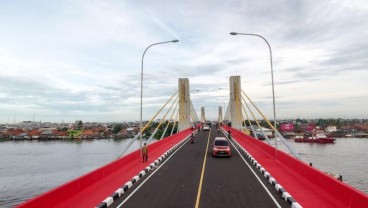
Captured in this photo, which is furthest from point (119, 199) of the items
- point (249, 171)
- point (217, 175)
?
point (249, 171)

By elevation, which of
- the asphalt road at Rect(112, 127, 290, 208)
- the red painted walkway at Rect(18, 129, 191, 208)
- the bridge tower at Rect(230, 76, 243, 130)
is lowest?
the asphalt road at Rect(112, 127, 290, 208)

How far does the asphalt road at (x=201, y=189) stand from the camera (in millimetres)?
11516

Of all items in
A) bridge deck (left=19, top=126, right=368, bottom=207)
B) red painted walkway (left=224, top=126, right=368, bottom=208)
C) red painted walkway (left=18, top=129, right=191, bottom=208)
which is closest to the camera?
red painted walkway (left=224, top=126, right=368, bottom=208)

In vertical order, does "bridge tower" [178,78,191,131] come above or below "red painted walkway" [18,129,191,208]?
above

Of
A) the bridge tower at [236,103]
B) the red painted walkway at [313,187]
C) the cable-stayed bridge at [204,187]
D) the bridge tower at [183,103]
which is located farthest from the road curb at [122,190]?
the bridge tower at [183,103]

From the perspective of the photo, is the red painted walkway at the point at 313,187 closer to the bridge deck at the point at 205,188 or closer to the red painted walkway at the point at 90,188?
the bridge deck at the point at 205,188

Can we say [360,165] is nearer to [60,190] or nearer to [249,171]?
[249,171]

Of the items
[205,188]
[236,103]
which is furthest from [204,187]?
[236,103]

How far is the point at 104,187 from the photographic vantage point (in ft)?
46.2

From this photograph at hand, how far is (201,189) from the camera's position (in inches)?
538

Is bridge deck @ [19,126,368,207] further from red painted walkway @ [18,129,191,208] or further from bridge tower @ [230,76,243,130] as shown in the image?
bridge tower @ [230,76,243,130]

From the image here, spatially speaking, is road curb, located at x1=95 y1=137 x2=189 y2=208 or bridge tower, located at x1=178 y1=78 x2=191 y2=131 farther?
bridge tower, located at x1=178 y1=78 x2=191 y2=131

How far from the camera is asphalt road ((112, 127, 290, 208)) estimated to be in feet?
37.8

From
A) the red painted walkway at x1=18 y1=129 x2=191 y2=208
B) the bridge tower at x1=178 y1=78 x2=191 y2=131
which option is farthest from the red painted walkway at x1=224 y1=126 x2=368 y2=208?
the bridge tower at x1=178 y1=78 x2=191 y2=131
